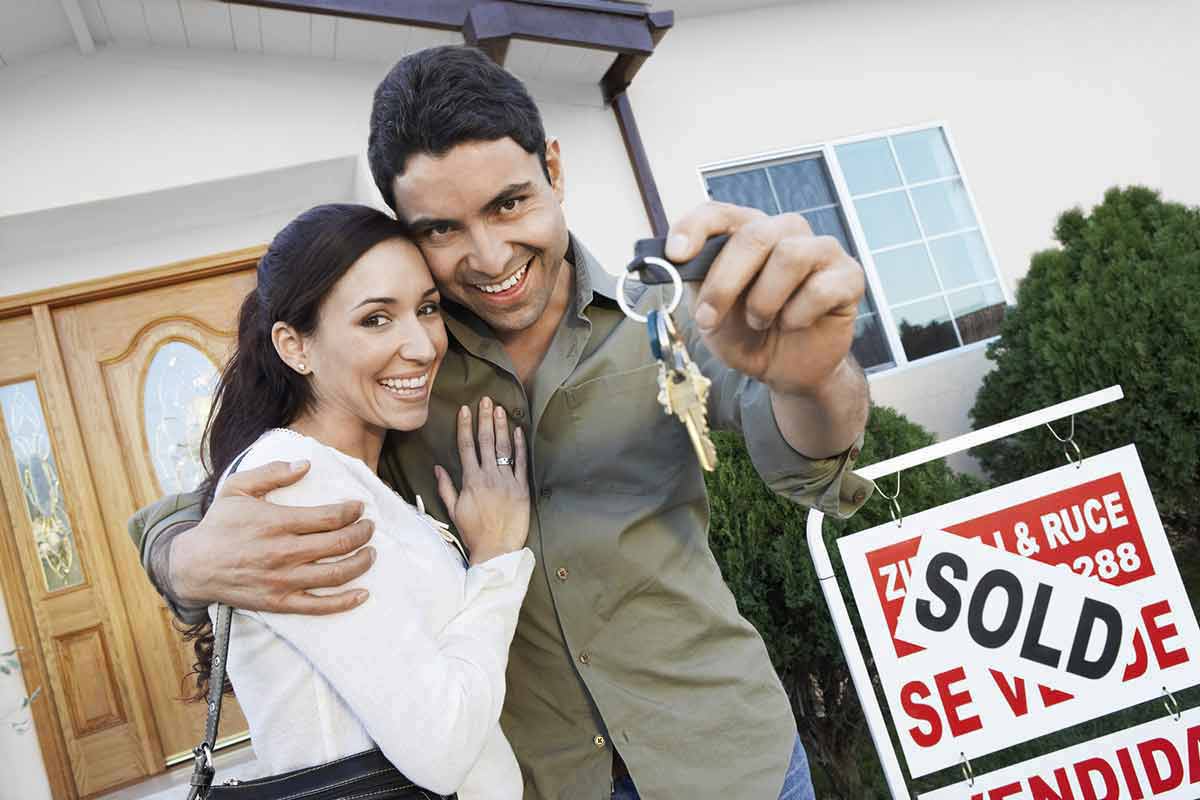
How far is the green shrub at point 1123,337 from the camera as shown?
15.6ft

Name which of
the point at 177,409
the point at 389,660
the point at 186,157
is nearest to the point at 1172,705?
the point at 389,660

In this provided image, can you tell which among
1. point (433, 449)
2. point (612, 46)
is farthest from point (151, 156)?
point (433, 449)

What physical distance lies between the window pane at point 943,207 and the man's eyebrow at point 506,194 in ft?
17.3

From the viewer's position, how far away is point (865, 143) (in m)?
6.21

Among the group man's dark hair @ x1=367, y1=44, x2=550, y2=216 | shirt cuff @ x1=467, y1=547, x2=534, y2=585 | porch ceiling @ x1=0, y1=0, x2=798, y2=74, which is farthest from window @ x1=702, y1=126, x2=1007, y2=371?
shirt cuff @ x1=467, y1=547, x2=534, y2=585

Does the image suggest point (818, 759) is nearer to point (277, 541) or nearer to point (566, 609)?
point (566, 609)

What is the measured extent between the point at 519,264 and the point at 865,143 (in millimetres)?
5136

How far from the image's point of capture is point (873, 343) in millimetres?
6137

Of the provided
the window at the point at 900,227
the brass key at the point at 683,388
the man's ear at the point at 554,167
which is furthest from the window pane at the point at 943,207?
the brass key at the point at 683,388

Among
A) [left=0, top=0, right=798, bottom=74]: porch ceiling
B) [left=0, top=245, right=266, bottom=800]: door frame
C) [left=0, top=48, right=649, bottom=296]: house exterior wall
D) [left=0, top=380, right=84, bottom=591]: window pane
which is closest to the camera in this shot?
[left=0, top=0, right=798, bottom=74]: porch ceiling

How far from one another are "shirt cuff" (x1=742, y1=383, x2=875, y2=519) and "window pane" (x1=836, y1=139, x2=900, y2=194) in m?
5.00

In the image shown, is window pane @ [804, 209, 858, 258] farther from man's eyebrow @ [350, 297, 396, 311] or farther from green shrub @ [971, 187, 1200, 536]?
man's eyebrow @ [350, 297, 396, 311]

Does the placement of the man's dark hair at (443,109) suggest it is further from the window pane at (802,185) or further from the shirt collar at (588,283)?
the window pane at (802,185)

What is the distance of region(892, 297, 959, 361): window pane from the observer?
20.2ft
